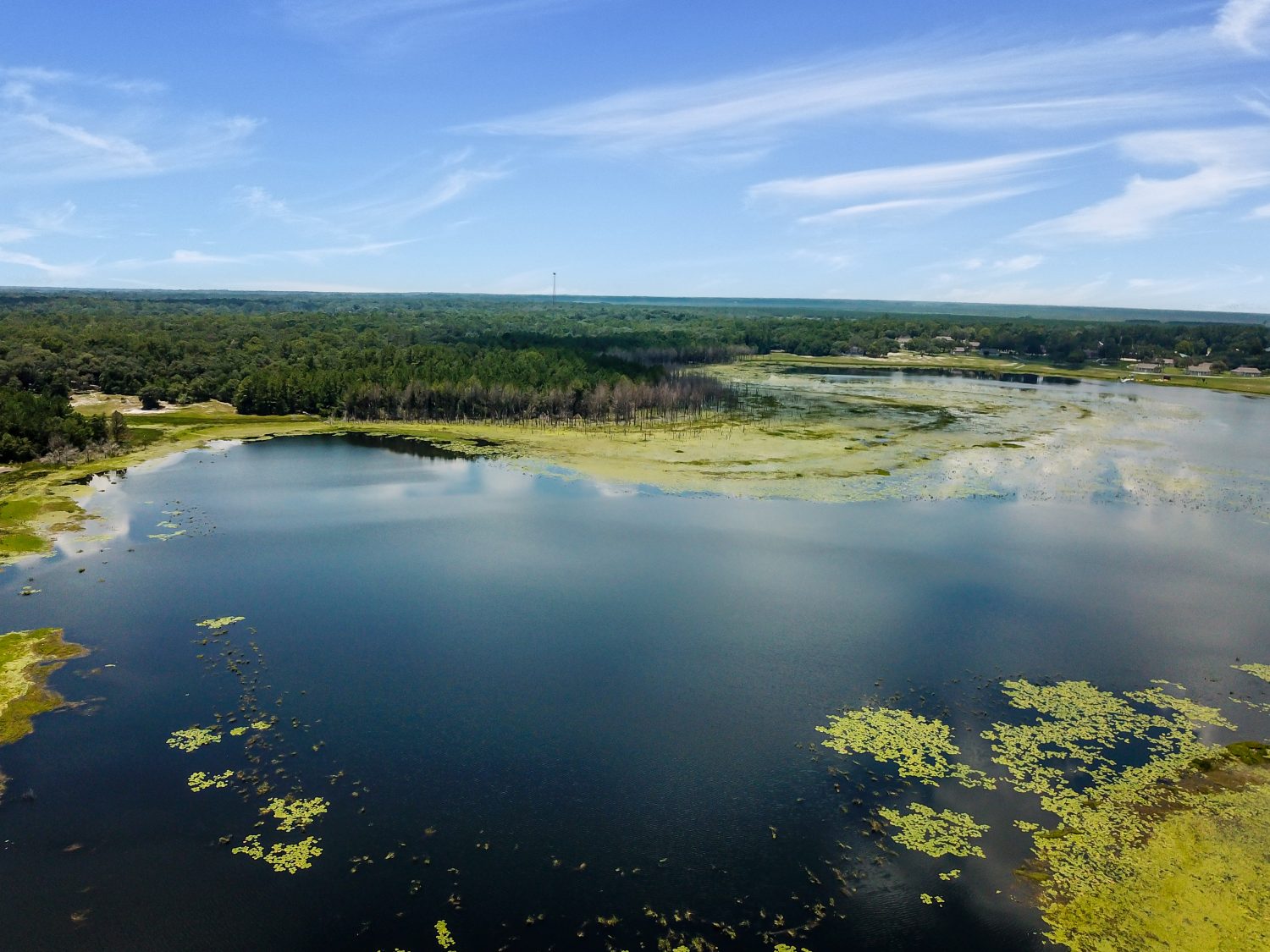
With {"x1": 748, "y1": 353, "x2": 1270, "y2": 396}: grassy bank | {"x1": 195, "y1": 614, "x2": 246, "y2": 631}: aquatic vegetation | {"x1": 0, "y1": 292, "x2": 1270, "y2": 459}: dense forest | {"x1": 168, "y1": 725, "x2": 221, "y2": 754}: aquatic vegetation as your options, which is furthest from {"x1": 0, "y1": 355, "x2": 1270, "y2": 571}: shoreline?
{"x1": 748, "y1": 353, "x2": 1270, "y2": 396}: grassy bank

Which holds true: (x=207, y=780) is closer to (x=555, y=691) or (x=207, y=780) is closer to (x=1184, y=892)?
(x=555, y=691)

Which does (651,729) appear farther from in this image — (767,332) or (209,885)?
(767,332)

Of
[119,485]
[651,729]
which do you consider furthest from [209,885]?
[119,485]

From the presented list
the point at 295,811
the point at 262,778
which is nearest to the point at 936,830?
the point at 295,811

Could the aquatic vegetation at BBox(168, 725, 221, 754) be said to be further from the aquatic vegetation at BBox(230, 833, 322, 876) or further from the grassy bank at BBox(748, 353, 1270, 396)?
the grassy bank at BBox(748, 353, 1270, 396)

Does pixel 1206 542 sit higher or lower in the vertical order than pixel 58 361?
lower
